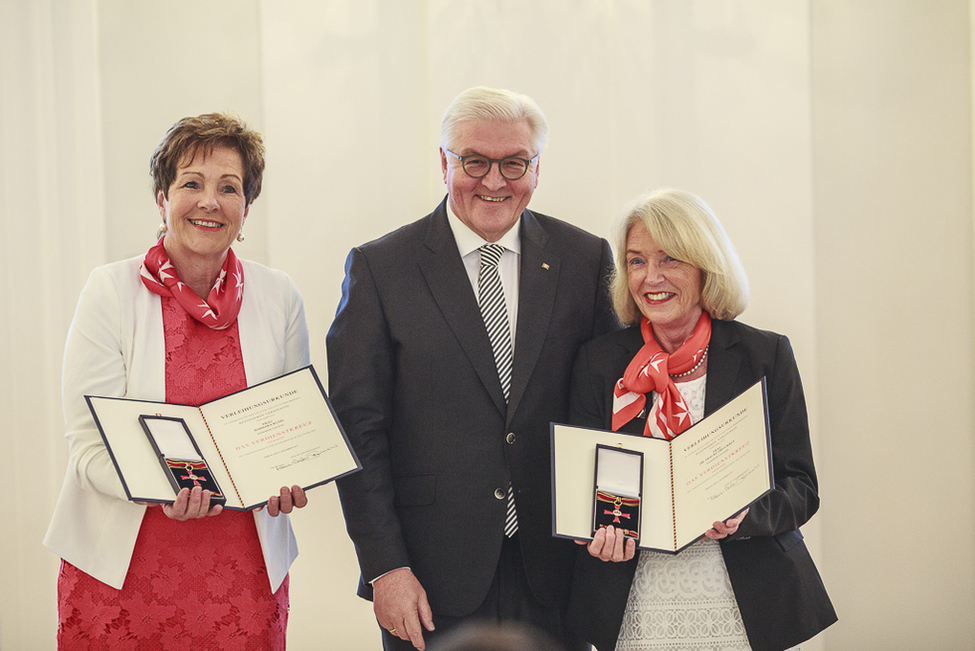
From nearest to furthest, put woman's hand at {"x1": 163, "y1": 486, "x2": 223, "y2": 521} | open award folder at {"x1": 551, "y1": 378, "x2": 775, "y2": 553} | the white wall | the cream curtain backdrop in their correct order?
open award folder at {"x1": 551, "y1": 378, "x2": 775, "y2": 553}
woman's hand at {"x1": 163, "y1": 486, "x2": 223, "y2": 521}
the cream curtain backdrop
the white wall

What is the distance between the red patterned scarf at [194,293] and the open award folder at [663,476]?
95 cm

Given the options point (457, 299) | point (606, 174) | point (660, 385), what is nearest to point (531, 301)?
point (457, 299)

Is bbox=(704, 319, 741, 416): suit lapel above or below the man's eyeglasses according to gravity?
below

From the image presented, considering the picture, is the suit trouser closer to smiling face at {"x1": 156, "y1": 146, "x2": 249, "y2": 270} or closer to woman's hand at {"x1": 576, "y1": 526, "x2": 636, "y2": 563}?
woman's hand at {"x1": 576, "y1": 526, "x2": 636, "y2": 563}

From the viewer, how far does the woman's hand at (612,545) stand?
74.9 inches

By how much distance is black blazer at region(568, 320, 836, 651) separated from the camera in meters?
2.01

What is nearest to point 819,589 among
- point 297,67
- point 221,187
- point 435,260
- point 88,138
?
point 435,260

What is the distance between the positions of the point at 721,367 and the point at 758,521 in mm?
393

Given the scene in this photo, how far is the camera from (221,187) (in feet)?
7.66

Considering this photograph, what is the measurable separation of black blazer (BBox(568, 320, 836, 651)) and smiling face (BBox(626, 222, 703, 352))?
72 millimetres

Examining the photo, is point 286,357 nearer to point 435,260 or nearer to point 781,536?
point 435,260

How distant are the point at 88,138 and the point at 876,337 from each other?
3.52 meters

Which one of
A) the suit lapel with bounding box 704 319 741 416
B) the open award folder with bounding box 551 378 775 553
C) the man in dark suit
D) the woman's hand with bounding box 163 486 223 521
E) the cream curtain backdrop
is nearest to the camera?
the open award folder with bounding box 551 378 775 553

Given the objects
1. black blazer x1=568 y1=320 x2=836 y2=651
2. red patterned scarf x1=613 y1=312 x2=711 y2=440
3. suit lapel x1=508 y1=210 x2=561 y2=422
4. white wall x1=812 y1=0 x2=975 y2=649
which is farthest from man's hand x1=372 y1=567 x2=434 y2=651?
white wall x1=812 y1=0 x2=975 y2=649
